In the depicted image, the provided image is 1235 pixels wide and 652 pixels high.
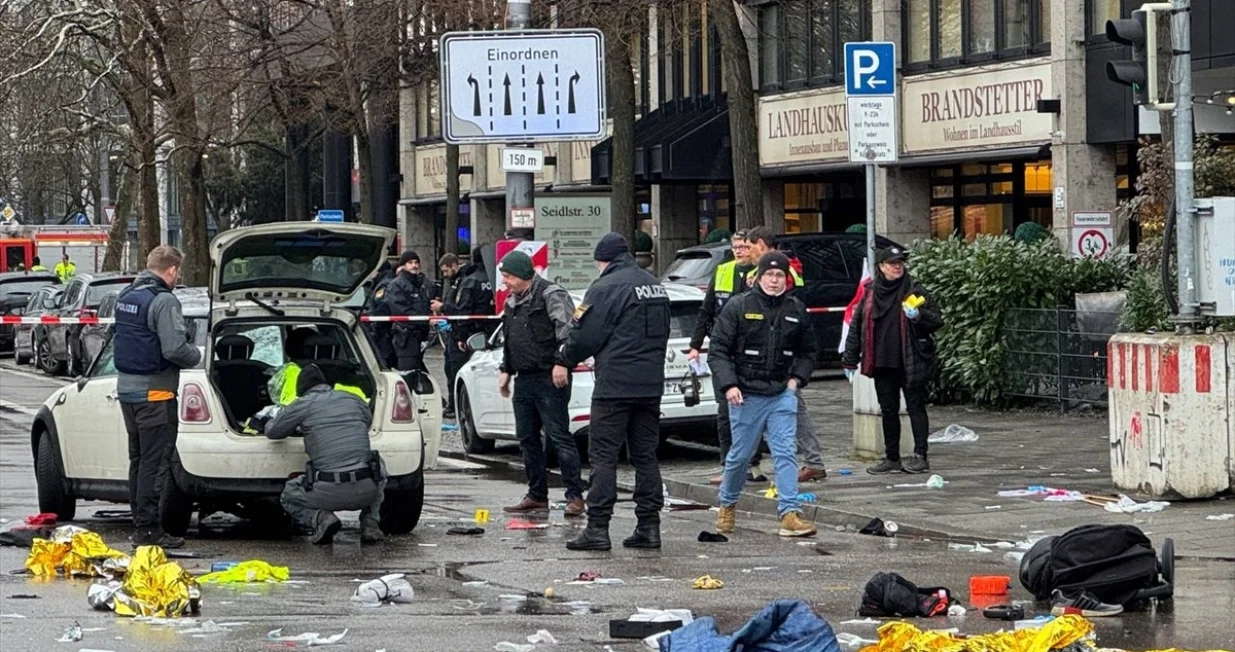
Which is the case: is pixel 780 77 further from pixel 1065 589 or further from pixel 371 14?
pixel 1065 589

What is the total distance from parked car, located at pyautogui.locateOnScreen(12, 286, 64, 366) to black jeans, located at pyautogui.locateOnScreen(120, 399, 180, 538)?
22.9 metres

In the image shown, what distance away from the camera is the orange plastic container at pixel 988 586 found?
10094 mm

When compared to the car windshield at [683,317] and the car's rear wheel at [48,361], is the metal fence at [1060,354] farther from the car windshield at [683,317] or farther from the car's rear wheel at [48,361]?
the car's rear wheel at [48,361]

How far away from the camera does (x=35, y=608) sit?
9.83 m

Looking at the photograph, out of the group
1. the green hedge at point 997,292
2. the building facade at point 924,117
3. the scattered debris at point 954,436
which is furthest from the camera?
the building facade at point 924,117

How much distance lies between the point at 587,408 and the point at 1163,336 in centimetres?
504

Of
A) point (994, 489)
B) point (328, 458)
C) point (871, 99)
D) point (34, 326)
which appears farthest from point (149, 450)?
point (34, 326)

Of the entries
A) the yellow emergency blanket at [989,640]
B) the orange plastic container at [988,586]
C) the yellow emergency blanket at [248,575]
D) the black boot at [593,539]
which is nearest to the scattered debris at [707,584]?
the orange plastic container at [988,586]

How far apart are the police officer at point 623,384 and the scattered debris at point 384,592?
222cm

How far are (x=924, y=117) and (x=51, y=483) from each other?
20.2 metres

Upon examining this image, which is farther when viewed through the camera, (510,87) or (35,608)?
Answer: (510,87)

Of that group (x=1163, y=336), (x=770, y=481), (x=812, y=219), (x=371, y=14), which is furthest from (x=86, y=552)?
(x=812, y=219)

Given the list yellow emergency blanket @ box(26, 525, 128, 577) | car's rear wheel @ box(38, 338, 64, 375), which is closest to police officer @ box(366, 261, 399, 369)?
yellow emergency blanket @ box(26, 525, 128, 577)

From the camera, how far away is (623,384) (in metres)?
12.2
